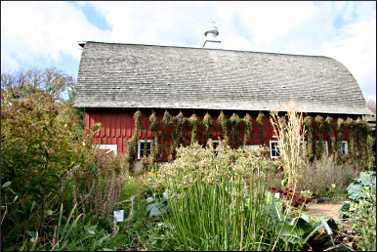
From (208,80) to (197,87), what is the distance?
0.80 meters

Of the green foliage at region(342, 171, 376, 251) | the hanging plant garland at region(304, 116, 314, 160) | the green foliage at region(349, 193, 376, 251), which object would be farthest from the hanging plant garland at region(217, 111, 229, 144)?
the green foliage at region(349, 193, 376, 251)

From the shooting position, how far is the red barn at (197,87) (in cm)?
1278

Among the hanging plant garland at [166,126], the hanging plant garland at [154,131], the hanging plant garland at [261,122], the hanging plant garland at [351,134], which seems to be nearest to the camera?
the hanging plant garland at [154,131]

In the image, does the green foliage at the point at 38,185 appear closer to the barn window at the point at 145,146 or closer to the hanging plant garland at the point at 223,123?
the barn window at the point at 145,146

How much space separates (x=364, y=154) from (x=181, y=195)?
551 inches

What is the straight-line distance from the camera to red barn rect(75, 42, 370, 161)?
12.8 meters

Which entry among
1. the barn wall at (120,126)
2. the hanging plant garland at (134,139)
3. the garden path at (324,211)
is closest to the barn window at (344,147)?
the barn wall at (120,126)

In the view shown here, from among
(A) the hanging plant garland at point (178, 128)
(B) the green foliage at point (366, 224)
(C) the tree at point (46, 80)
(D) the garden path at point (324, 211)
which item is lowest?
(D) the garden path at point (324, 211)

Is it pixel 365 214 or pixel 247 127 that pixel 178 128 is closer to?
pixel 247 127

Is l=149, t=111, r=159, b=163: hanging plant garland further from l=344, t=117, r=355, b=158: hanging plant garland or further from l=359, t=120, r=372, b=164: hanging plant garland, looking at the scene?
l=359, t=120, r=372, b=164: hanging plant garland

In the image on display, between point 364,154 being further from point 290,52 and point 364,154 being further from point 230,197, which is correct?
point 230,197

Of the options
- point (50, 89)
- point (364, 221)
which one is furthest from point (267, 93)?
point (50, 89)

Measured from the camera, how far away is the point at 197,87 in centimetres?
1404

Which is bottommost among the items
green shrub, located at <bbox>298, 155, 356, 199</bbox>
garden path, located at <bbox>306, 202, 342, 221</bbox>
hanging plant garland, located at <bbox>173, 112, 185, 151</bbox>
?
garden path, located at <bbox>306, 202, 342, 221</bbox>
